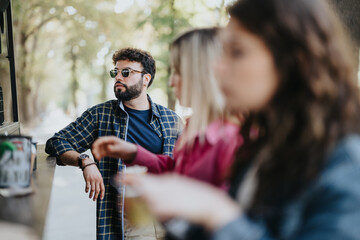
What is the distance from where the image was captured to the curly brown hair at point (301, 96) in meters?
0.75

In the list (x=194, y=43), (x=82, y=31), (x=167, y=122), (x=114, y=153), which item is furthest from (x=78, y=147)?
(x=82, y=31)

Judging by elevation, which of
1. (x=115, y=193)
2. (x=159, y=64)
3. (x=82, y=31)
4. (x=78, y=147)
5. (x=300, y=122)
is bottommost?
(x=115, y=193)

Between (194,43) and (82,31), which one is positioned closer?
(194,43)

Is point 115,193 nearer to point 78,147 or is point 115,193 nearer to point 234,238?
point 78,147

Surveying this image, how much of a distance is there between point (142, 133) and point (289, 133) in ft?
7.43

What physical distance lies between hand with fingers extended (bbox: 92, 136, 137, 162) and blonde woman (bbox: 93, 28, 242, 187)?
0.31 meters

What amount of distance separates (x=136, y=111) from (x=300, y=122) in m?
2.39

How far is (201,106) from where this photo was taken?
123 cm

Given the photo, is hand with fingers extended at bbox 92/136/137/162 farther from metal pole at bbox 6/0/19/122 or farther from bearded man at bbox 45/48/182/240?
metal pole at bbox 6/0/19/122

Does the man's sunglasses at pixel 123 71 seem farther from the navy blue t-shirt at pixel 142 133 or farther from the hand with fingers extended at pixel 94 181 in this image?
the hand with fingers extended at pixel 94 181

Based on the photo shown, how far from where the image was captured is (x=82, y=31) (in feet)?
50.6

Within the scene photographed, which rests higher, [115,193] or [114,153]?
[114,153]

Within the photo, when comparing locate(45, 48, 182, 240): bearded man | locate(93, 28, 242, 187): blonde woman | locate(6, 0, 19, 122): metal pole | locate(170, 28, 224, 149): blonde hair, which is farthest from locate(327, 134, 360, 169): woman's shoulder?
locate(6, 0, 19, 122): metal pole

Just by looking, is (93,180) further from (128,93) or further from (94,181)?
(128,93)
